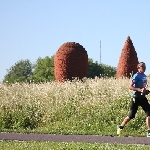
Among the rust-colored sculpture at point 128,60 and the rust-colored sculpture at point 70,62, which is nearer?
the rust-colored sculpture at point 70,62

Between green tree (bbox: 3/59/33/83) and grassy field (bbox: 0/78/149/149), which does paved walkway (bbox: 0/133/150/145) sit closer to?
grassy field (bbox: 0/78/149/149)

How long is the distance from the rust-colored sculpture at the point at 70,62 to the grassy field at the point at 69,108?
882 cm

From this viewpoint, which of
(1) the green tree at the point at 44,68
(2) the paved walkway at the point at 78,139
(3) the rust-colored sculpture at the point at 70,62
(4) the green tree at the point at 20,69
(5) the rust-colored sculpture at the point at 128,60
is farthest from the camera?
(4) the green tree at the point at 20,69

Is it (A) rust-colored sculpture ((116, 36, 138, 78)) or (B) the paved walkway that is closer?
(B) the paved walkway

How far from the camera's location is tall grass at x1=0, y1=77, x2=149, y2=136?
1559cm

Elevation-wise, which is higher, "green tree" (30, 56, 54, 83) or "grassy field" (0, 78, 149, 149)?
"green tree" (30, 56, 54, 83)

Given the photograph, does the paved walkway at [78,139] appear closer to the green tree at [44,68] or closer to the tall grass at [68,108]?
the tall grass at [68,108]

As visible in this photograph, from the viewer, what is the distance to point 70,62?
29.3 metres

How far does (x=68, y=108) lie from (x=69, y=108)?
39 mm

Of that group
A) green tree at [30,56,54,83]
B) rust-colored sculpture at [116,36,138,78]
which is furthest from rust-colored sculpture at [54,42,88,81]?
green tree at [30,56,54,83]

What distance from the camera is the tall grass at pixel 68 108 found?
51.2 ft

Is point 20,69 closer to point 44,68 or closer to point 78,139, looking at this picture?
point 44,68

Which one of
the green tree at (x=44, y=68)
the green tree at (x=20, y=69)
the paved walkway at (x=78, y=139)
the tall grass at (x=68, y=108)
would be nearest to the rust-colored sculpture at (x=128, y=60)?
the tall grass at (x=68, y=108)

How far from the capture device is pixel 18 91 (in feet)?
64.9
